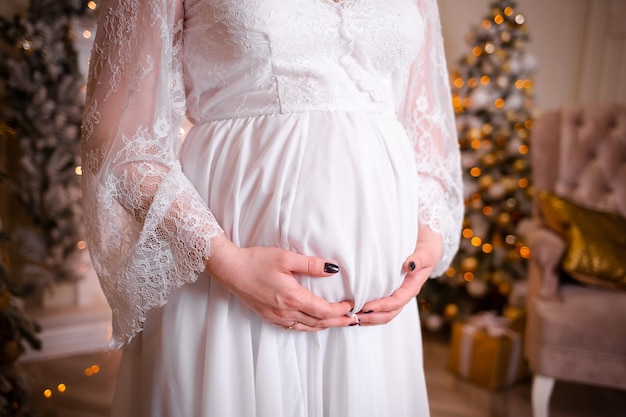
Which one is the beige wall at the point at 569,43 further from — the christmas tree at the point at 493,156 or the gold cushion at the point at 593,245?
the gold cushion at the point at 593,245

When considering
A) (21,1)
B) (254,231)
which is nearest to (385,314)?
(254,231)

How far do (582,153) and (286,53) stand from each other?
239 centimetres

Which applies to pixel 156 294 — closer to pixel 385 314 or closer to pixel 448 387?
pixel 385 314

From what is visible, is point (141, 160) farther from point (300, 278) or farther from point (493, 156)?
point (493, 156)

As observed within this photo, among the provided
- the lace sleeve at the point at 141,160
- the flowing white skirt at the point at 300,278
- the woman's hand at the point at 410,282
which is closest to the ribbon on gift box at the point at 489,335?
the woman's hand at the point at 410,282

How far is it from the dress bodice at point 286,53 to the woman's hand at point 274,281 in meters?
0.25

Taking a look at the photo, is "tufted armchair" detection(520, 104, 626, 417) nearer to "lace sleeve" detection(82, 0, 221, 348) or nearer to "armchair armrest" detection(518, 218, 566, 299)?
"armchair armrest" detection(518, 218, 566, 299)

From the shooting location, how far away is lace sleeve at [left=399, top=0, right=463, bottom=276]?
3.35 ft

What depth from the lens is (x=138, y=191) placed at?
69 cm

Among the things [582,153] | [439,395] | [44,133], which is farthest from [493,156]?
[44,133]

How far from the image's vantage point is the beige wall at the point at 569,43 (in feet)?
10.3

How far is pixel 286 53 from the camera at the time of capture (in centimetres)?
73

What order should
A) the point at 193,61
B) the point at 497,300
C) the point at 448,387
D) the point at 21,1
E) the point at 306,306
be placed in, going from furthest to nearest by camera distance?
the point at 497,300 → the point at 21,1 → the point at 448,387 → the point at 193,61 → the point at 306,306

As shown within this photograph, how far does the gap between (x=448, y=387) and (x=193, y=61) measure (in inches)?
87.8
